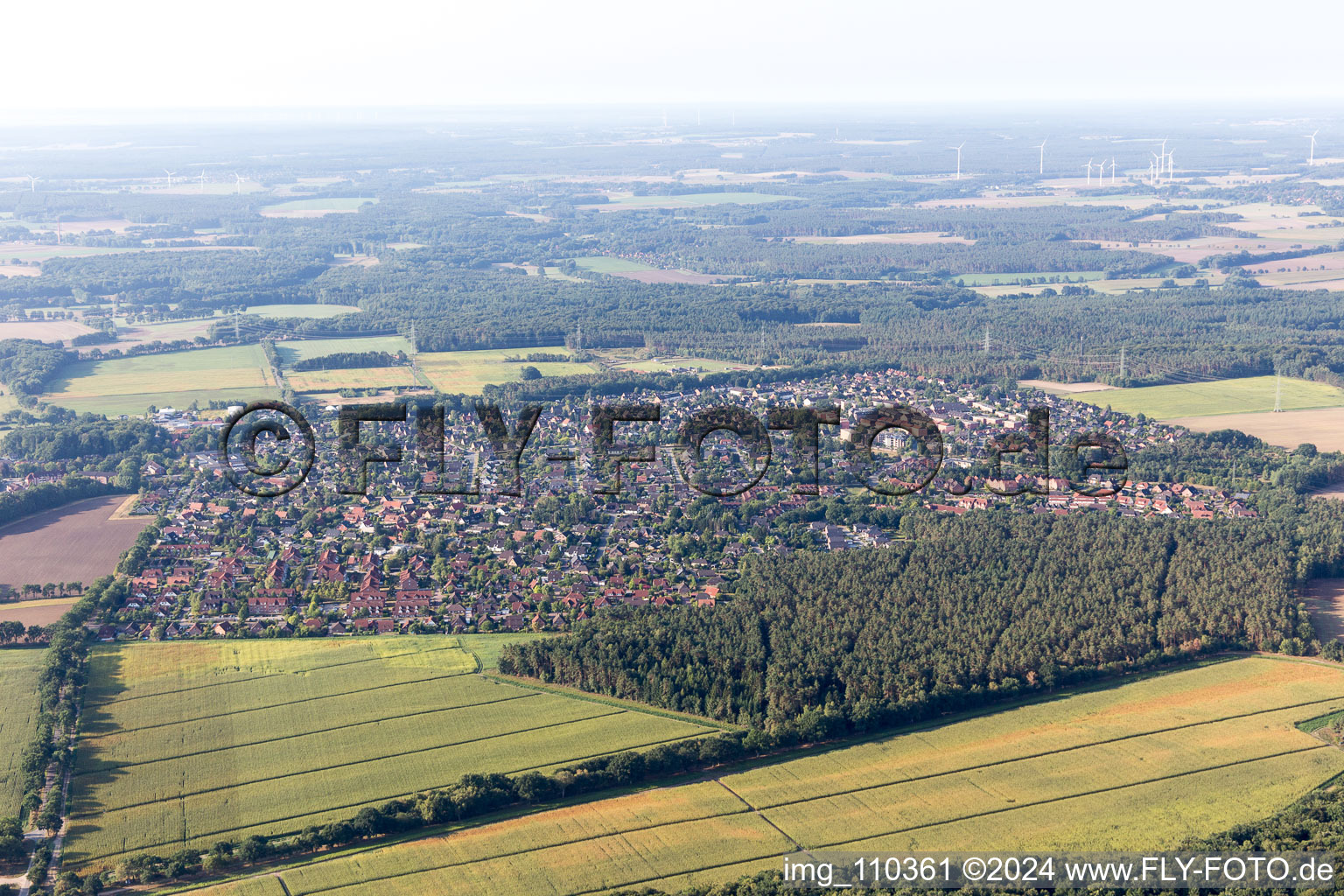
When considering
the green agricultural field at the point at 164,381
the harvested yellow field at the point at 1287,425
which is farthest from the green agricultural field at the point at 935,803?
the green agricultural field at the point at 164,381

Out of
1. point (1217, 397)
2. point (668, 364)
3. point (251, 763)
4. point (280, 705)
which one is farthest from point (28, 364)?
point (1217, 397)

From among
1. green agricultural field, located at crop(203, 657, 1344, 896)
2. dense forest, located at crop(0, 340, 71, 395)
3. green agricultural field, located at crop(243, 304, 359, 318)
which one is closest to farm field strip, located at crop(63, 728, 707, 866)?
green agricultural field, located at crop(203, 657, 1344, 896)

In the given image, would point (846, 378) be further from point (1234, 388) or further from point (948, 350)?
point (1234, 388)

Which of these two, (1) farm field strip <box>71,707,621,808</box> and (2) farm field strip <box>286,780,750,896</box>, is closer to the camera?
(2) farm field strip <box>286,780,750,896</box>

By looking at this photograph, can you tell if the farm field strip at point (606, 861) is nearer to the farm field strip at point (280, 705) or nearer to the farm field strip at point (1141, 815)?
the farm field strip at point (1141, 815)

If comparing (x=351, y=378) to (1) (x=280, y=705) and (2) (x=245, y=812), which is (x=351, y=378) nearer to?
(1) (x=280, y=705)

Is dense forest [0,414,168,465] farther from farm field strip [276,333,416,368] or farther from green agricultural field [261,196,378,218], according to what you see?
green agricultural field [261,196,378,218]
